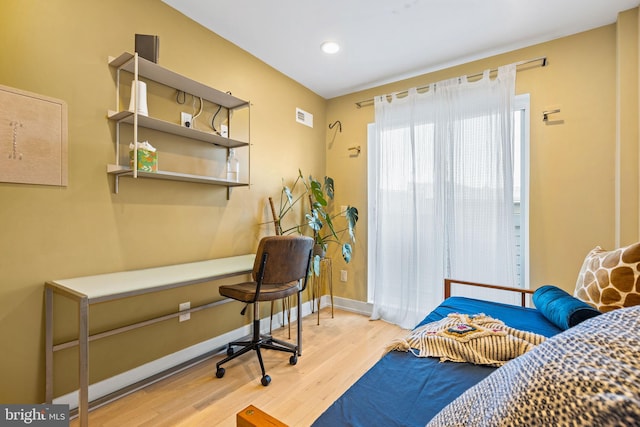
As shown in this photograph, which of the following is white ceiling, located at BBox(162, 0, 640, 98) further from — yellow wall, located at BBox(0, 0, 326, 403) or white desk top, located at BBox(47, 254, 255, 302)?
white desk top, located at BBox(47, 254, 255, 302)

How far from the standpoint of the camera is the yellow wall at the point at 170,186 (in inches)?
61.7

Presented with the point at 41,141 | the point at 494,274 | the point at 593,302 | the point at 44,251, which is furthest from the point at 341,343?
the point at 41,141

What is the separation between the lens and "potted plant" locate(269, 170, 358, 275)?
307 centimetres

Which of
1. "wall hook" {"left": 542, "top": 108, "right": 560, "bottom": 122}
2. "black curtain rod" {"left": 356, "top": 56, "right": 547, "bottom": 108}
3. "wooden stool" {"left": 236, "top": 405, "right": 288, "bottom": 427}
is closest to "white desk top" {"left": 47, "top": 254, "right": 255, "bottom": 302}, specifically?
"wooden stool" {"left": 236, "top": 405, "right": 288, "bottom": 427}

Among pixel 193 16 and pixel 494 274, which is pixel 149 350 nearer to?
pixel 193 16

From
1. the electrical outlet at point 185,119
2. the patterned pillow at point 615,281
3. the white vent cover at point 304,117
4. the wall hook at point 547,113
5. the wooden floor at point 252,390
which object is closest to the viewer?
the patterned pillow at point 615,281

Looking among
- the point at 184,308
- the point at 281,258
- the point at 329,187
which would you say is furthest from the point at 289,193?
the point at 184,308

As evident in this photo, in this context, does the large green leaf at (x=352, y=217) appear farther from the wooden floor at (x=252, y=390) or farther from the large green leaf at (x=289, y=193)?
the wooden floor at (x=252, y=390)

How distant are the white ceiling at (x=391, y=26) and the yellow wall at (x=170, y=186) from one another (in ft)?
0.41

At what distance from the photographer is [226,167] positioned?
2586mm

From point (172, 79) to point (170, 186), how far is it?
740 mm

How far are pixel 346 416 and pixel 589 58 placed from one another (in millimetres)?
3108

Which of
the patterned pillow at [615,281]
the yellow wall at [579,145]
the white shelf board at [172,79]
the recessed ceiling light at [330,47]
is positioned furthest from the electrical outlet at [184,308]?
the yellow wall at [579,145]

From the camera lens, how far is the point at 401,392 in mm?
1005
